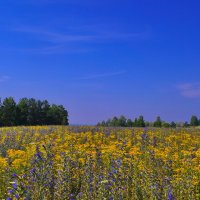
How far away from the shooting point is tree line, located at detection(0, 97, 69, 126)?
55.9m

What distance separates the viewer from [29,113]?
195 ft

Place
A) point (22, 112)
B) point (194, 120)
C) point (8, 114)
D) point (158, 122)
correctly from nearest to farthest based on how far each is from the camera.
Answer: point (158, 122) < point (194, 120) < point (8, 114) < point (22, 112)

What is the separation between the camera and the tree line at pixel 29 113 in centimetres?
5594

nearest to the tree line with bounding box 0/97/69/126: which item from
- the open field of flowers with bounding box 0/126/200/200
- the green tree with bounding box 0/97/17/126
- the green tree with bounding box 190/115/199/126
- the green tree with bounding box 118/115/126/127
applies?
the green tree with bounding box 0/97/17/126

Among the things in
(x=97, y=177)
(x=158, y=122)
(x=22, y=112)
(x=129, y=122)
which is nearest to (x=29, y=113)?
(x=22, y=112)

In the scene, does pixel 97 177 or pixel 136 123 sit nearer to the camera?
pixel 97 177

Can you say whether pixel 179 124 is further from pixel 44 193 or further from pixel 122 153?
pixel 44 193

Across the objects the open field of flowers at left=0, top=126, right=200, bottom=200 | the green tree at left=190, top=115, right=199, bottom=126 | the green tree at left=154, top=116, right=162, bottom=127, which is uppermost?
the green tree at left=190, top=115, right=199, bottom=126

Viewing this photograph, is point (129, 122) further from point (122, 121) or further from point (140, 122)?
point (140, 122)

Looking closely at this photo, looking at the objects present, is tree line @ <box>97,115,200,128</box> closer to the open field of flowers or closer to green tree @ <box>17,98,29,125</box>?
green tree @ <box>17,98,29,125</box>

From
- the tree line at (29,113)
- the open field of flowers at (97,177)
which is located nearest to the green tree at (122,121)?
the tree line at (29,113)

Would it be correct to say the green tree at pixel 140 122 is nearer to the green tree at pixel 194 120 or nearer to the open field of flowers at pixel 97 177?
the green tree at pixel 194 120

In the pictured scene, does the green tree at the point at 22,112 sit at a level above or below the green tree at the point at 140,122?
above

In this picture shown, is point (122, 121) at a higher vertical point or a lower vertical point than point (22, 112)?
lower
